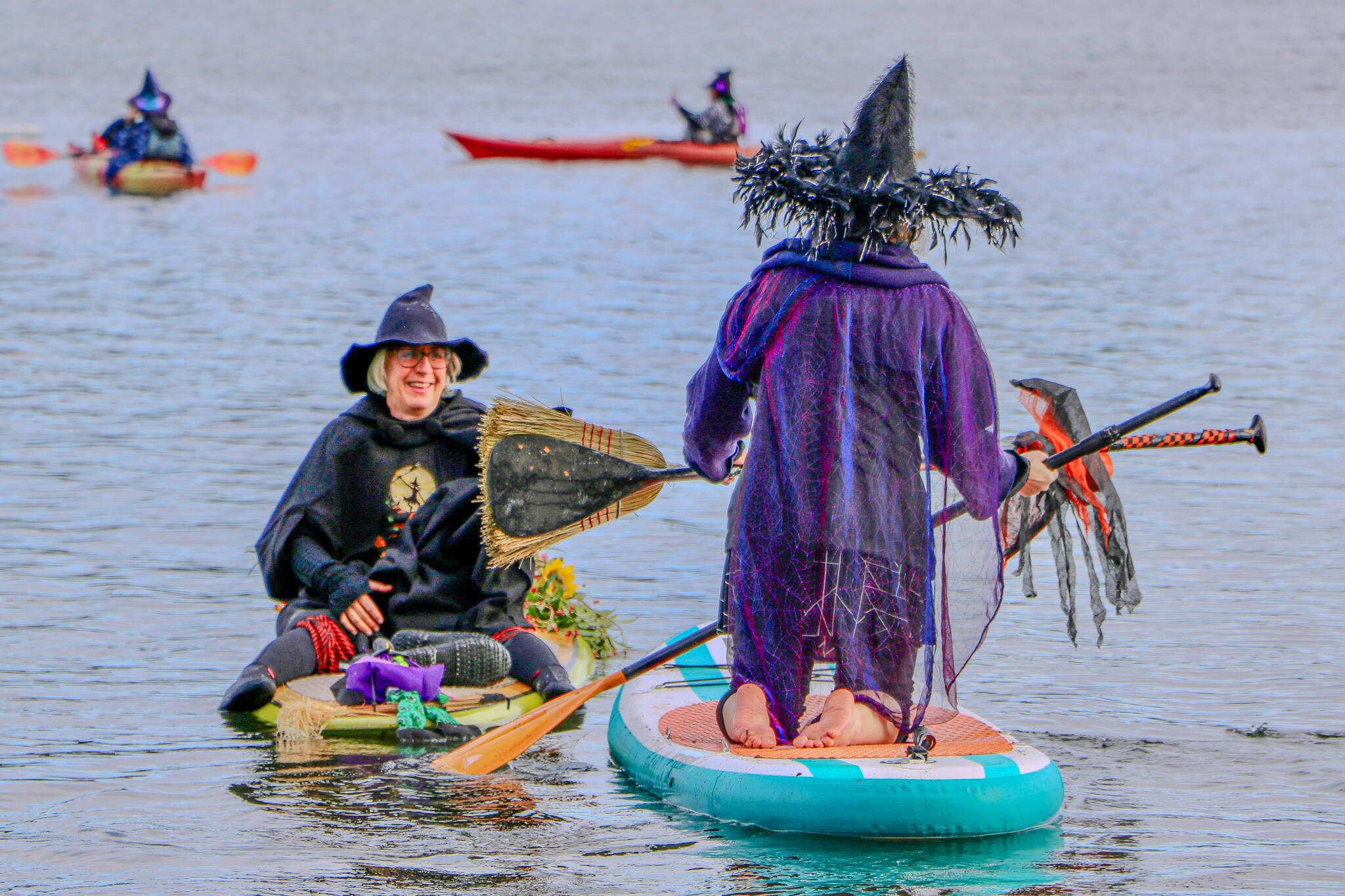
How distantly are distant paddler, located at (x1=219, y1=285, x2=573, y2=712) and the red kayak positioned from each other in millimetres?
27630

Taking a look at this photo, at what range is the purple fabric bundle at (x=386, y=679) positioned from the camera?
21.8ft

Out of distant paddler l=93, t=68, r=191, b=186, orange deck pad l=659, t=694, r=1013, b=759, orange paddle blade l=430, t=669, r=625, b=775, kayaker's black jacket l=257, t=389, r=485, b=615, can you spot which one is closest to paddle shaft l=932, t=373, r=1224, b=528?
orange deck pad l=659, t=694, r=1013, b=759

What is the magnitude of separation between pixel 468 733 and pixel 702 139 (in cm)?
3050

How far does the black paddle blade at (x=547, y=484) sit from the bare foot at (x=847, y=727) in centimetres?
130

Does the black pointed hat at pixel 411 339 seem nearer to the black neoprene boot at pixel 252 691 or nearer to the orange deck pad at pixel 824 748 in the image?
the black neoprene boot at pixel 252 691

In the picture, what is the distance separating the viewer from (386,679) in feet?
21.9

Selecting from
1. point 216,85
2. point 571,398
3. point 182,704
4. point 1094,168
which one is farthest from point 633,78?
point 182,704

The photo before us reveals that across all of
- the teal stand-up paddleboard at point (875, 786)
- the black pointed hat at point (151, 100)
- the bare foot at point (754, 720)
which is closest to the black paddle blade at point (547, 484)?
the teal stand-up paddleboard at point (875, 786)

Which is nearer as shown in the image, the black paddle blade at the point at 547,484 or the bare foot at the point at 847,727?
the bare foot at the point at 847,727

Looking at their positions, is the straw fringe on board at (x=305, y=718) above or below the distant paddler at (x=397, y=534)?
below

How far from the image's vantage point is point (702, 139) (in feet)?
119

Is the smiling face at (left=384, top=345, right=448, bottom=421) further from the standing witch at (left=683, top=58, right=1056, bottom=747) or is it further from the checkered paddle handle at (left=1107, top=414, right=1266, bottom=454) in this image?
the checkered paddle handle at (left=1107, top=414, right=1266, bottom=454)

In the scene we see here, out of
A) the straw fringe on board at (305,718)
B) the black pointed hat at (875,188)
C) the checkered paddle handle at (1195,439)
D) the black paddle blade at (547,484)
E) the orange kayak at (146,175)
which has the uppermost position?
the orange kayak at (146,175)

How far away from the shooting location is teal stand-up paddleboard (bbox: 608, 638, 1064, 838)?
5.27 m
